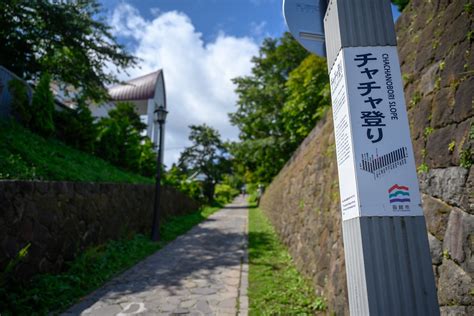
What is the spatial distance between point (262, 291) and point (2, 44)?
1339 cm

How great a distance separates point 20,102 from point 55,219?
563 cm

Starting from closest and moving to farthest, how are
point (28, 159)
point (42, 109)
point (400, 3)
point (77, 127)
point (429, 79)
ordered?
1. point (429, 79)
2. point (28, 159)
3. point (42, 109)
4. point (400, 3)
5. point (77, 127)

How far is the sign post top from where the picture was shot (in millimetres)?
1910

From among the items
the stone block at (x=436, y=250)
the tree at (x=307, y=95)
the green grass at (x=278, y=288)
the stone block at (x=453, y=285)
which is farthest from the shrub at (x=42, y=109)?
Result: the stone block at (x=453, y=285)

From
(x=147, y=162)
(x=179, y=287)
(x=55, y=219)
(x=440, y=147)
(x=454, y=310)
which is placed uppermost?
(x=147, y=162)

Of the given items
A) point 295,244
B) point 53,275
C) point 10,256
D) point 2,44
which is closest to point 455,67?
point 295,244

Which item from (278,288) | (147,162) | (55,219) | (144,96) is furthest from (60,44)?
(144,96)

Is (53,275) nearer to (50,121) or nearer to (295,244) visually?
(295,244)

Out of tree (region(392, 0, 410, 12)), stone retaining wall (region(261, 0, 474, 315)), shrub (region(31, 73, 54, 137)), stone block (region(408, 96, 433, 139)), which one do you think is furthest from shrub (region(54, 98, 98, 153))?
tree (region(392, 0, 410, 12))

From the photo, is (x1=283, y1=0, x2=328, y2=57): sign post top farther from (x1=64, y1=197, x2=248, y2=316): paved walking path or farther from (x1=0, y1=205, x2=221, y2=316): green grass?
(x1=0, y1=205, x2=221, y2=316): green grass

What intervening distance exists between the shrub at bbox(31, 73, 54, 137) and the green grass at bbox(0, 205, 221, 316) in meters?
4.88

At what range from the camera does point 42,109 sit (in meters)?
8.69

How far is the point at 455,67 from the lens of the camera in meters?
1.95

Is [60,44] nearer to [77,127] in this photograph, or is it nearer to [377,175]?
[77,127]
